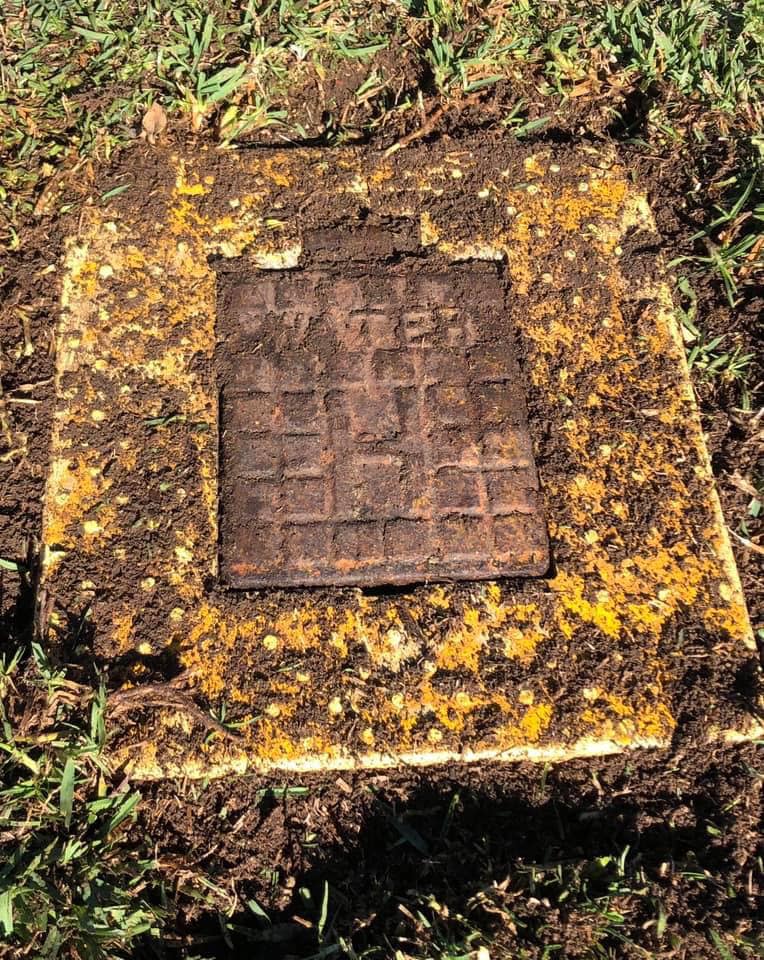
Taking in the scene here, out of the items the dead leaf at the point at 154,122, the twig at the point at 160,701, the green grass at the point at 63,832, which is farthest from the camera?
the dead leaf at the point at 154,122

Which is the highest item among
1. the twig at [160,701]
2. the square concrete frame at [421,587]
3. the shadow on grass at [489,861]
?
the square concrete frame at [421,587]

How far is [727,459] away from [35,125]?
2.38 m

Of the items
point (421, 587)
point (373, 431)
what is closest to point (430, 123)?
point (373, 431)

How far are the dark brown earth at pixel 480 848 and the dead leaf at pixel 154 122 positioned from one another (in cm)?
130

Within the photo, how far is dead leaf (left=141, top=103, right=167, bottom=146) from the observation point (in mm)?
2523

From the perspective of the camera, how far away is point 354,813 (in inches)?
72.4

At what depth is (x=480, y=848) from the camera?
1.80m

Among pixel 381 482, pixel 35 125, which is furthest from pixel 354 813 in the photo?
pixel 35 125

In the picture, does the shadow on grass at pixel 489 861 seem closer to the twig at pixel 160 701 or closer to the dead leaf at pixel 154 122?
the twig at pixel 160 701

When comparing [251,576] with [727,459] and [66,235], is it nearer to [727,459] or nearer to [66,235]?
[66,235]

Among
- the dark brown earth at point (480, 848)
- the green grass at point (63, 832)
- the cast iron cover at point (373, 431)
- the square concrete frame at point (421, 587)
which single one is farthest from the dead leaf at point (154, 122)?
the green grass at point (63, 832)

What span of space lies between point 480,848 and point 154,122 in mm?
2306

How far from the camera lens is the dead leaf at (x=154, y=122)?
2.52 m

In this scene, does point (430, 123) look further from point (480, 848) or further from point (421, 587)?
point (480, 848)
